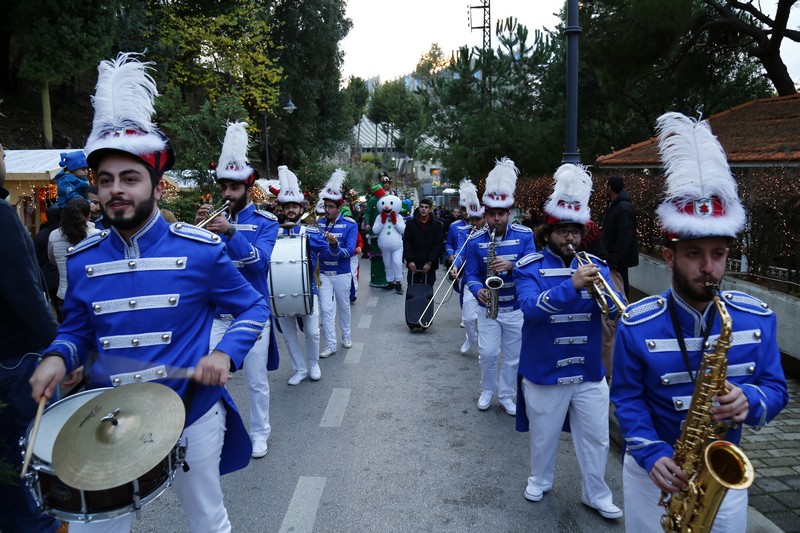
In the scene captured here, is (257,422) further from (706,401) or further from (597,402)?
(706,401)

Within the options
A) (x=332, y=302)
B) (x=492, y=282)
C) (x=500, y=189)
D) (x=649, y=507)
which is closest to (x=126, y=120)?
(x=649, y=507)

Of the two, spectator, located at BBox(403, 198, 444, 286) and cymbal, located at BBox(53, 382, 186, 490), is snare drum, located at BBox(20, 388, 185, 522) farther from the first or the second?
spectator, located at BBox(403, 198, 444, 286)

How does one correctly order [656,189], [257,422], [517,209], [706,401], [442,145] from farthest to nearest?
[442,145] → [517,209] → [656,189] → [257,422] → [706,401]

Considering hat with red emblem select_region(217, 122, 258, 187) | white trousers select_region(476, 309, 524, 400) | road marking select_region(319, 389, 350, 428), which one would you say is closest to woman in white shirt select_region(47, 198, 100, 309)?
hat with red emblem select_region(217, 122, 258, 187)

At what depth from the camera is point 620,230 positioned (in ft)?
26.4

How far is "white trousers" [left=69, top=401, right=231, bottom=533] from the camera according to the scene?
3000 millimetres

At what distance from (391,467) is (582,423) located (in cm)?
166

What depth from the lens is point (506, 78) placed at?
20.8m

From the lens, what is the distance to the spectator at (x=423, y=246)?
11.7 metres

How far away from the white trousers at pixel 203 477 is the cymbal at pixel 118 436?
47cm

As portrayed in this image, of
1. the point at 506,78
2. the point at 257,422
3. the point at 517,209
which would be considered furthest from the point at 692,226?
the point at 506,78

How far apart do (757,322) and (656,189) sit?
8816mm

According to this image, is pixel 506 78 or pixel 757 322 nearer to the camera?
pixel 757 322

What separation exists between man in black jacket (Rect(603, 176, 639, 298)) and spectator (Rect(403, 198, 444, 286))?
162 inches
